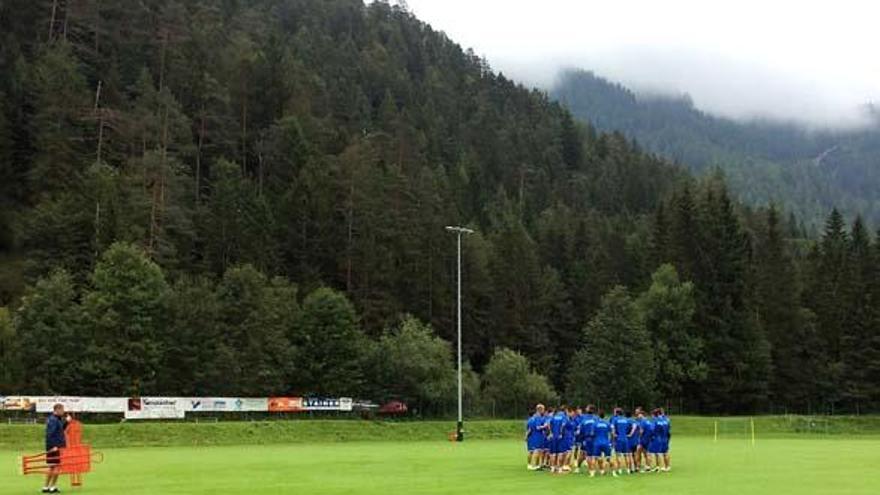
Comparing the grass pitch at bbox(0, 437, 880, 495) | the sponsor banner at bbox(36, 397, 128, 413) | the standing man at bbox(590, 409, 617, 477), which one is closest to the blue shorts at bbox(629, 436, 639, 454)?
the standing man at bbox(590, 409, 617, 477)

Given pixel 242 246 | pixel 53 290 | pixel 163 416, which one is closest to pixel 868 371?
pixel 242 246

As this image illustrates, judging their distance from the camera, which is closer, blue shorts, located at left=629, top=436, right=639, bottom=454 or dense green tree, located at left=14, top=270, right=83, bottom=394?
blue shorts, located at left=629, top=436, right=639, bottom=454

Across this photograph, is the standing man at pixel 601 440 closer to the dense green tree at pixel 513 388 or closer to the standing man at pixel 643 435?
the standing man at pixel 643 435

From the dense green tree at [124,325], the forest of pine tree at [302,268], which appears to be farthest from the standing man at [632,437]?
the forest of pine tree at [302,268]

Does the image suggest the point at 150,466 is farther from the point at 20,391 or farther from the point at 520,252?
the point at 520,252

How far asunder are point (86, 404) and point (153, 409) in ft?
13.9

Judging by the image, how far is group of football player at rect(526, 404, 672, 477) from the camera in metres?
33.0

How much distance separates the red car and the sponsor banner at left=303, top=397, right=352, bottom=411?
4900 millimetres

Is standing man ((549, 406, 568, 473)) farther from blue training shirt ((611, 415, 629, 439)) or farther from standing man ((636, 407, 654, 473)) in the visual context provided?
standing man ((636, 407, 654, 473))

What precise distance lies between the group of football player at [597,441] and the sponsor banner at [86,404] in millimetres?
36279

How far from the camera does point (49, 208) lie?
88688 mm

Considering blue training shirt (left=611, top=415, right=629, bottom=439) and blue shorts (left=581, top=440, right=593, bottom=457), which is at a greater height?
blue training shirt (left=611, top=415, right=629, bottom=439)

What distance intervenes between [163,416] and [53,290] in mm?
17245

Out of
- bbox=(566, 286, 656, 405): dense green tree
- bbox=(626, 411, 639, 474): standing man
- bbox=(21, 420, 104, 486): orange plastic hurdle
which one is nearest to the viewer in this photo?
bbox=(21, 420, 104, 486): orange plastic hurdle
